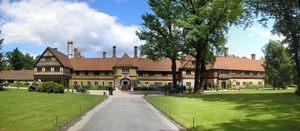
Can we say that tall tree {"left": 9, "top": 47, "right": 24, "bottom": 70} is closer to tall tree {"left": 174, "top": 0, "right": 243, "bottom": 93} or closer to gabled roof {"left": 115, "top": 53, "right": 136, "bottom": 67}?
gabled roof {"left": 115, "top": 53, "right": 136, "bottom": 67}

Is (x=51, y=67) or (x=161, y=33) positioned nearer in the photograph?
(x=161, y=33)

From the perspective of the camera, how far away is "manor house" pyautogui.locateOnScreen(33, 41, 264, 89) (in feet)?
194

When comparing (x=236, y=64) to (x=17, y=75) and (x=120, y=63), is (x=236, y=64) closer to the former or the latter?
(x=120, y=63)

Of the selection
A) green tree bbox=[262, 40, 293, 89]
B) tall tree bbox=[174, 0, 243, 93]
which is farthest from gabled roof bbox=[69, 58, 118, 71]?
green tree bbox=[262, 40, 293, 89]

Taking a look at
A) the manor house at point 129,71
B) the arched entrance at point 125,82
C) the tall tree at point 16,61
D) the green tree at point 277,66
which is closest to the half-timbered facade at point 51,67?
the manor house at point 129,71

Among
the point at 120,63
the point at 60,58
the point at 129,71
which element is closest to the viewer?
the point at 60,58

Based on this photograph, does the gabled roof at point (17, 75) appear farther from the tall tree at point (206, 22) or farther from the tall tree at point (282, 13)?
the tall tree at point (282, 13)

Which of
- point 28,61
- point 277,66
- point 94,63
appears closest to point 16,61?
point 28,61

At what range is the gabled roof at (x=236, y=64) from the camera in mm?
60312

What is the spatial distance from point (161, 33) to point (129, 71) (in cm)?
2079

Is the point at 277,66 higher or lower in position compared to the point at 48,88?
higher

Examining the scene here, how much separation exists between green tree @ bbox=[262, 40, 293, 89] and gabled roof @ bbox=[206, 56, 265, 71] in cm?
971

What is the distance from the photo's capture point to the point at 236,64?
63281 millimetres

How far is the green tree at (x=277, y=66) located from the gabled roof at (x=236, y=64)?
971 cm
